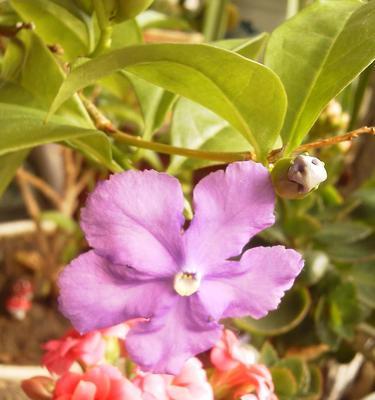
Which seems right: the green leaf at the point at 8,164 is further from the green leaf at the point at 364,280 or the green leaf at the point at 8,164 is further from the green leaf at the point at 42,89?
the green leaf at the point at 364,280

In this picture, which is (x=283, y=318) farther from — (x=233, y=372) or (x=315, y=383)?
(x=233, y=372)

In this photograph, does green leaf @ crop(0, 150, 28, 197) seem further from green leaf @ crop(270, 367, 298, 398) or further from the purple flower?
green leaf @ crop(270, 367, 298, 398)

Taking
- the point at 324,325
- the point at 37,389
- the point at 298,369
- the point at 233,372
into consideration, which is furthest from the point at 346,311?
the point at 37,389

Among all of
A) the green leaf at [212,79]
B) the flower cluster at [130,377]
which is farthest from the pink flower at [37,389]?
the green leaf at [212,79]

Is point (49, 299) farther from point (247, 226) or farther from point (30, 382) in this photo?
point (247, 226)

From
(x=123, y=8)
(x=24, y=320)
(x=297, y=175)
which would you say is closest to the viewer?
(x=297, y=175)

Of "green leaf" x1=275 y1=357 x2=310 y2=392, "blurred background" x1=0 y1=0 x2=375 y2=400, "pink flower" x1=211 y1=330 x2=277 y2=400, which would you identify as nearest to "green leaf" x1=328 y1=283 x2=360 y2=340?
"blurred background" x1=0 y1=0 x2=375 y2=400
